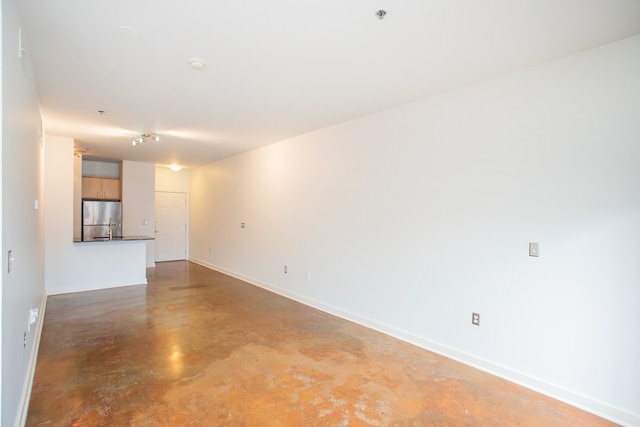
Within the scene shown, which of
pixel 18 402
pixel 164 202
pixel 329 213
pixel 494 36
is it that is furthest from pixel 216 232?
pixel 494 36

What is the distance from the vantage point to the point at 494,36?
2.26 metres

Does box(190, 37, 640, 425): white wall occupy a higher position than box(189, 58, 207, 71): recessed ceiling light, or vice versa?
box(189, 58, 207, 71): recessed ceiling light

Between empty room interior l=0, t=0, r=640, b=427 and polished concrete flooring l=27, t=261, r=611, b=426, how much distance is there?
0.02 meters

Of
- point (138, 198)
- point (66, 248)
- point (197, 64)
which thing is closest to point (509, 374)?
point (197, 64)

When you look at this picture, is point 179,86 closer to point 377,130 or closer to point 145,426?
point 377,130

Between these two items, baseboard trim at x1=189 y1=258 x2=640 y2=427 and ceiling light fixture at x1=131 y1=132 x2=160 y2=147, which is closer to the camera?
baseboard trim at x1=189 y1=258 x2=640 y2=427

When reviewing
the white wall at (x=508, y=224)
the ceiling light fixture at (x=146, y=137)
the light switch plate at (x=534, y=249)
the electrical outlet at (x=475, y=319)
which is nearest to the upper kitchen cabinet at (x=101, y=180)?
the ceiling light fixture at (x=146, y=137)

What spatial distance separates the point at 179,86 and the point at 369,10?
2092mm

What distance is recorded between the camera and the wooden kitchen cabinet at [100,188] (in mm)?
7320

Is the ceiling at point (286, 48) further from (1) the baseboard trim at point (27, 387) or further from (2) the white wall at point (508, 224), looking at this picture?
(1) the baseboard trim at point (27, 387)

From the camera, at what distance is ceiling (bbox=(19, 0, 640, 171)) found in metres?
1.99

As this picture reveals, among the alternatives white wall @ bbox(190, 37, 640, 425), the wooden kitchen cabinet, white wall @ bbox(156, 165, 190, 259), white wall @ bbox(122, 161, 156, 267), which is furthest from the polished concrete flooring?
white wall @ bbox(156, 165, 190, 259)

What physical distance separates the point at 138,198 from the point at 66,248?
7.82 feet

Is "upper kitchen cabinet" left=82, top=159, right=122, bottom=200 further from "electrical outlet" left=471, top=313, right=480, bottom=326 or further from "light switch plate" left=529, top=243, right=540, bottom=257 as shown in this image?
"light switch plate" left=529, top=243, right=540, bottom=257
